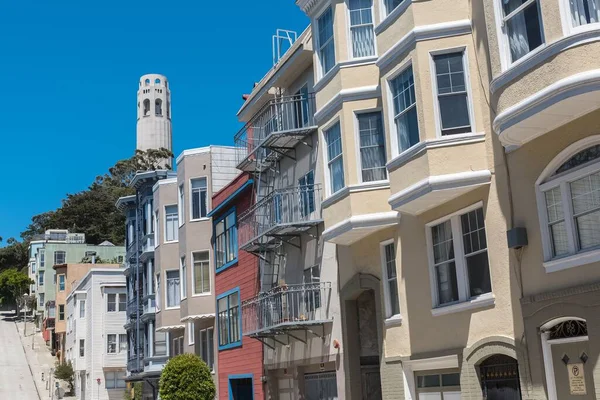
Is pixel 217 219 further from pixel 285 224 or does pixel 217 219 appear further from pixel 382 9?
pixel 382 9

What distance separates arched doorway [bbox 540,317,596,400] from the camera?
44.6 feet

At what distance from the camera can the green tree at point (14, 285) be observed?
378 feet

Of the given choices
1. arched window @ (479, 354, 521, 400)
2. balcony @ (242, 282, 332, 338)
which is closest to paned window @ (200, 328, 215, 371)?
balcony @ (242, 282, 332, 338)

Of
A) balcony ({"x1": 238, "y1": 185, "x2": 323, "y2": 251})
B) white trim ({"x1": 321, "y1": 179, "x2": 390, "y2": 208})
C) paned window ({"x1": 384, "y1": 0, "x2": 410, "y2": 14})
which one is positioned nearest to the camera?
paned window ({"x1": 384, "y1": 0, "x2": 410, "y2": 14})

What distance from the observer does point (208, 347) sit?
34.5m

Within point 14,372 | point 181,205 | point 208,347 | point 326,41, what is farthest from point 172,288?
point 14,372

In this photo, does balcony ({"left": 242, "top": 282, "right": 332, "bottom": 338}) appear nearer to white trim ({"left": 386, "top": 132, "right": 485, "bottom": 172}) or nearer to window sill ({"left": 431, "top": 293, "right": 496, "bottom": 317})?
window sill ({"left": 431, "top": 293, "right": 496, "bottom": 317})

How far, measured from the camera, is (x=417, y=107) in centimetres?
1697

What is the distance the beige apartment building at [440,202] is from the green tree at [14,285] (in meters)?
97.2

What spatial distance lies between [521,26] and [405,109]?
12.8 feet

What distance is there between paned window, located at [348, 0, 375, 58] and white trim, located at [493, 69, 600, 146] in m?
6.99

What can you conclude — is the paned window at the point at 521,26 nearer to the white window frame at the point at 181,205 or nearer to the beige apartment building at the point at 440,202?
the beige apartment building at the point at 440,202

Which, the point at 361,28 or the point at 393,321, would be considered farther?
the point at 361,28

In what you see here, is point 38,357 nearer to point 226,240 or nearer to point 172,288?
point 172,288
